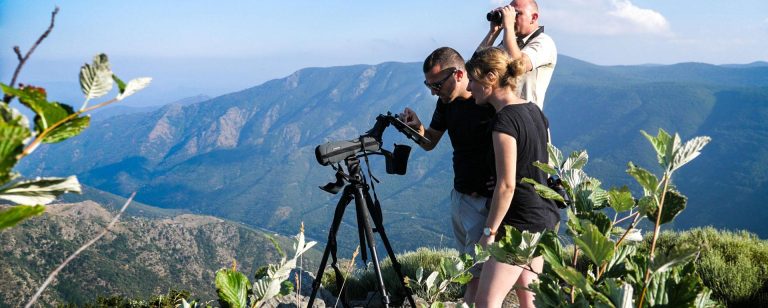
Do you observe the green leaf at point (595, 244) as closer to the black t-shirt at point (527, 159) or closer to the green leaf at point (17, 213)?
the green leaf at point (17, 213)

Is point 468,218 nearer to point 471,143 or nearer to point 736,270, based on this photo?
point 471,143

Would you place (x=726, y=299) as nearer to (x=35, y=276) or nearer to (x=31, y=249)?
(x=35, y=276)

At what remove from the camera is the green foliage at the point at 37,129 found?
0.54 meters

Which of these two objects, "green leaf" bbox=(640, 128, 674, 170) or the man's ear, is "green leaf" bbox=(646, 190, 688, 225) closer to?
"green leaf" bbox=(640, 128, 674, 170)

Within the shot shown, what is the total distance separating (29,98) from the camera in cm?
55

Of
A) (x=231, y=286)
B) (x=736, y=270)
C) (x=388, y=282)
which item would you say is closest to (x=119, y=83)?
(x=231, y=286)

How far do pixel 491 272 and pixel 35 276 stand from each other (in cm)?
7508

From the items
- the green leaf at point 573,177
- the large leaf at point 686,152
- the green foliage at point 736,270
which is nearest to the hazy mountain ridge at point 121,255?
the green foliage at point 736,270

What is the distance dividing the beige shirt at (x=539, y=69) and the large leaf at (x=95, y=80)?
3.07m

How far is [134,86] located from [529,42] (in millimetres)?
3192

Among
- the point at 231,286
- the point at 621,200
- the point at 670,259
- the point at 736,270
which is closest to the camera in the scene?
the point at 670,259

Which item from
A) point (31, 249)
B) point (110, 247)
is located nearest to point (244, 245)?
point (110, 247)

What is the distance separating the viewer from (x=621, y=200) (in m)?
1.14

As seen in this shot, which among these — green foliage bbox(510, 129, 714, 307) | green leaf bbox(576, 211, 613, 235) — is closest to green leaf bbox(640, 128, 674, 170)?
green foliage bbox(510, 129, 714, 307)
